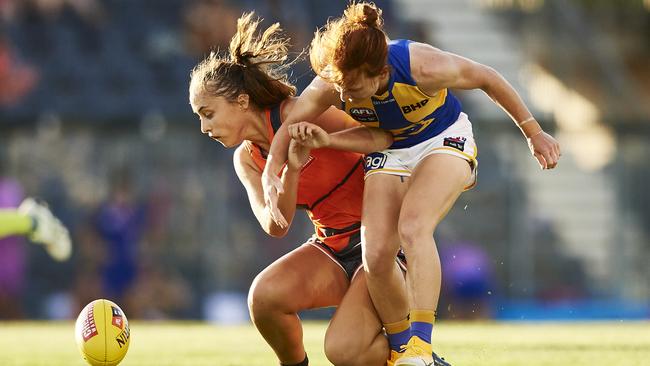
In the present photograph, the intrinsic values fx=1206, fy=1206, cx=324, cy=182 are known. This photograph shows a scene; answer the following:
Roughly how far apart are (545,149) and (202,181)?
9.31m

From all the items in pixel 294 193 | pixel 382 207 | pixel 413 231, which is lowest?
pixel 413 231

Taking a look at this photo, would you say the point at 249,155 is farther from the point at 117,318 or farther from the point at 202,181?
the point at 202,181

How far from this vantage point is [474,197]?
1480cm

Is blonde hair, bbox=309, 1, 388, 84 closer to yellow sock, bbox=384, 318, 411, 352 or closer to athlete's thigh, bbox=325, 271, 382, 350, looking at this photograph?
athlete's thigh, bbox=325, 271, 382, 350

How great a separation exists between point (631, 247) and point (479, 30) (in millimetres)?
4592

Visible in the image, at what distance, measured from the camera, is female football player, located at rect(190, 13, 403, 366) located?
17.9 ft

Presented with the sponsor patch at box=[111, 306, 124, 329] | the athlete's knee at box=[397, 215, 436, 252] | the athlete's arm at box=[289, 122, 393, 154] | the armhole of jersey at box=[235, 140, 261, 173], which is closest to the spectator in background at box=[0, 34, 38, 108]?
the sponsor patch at box=[111, 306, 124, 329]

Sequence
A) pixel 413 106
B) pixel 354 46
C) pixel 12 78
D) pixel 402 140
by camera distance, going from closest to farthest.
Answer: pixel 354 46
pixel 413 106
pixel 402 140
pixel 12 78

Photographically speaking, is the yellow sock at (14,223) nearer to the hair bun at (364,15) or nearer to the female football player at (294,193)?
the female football player at (294,193)

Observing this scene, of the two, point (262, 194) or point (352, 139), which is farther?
point (262, 194)

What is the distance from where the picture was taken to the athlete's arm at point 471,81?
513 centimetres

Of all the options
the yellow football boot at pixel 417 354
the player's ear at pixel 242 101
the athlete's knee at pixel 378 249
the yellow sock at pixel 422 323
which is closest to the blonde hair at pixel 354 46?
the player's ear at pixel 242 101

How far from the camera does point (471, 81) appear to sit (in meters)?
5.23

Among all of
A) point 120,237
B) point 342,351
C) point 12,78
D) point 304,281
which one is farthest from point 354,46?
point 12,78
